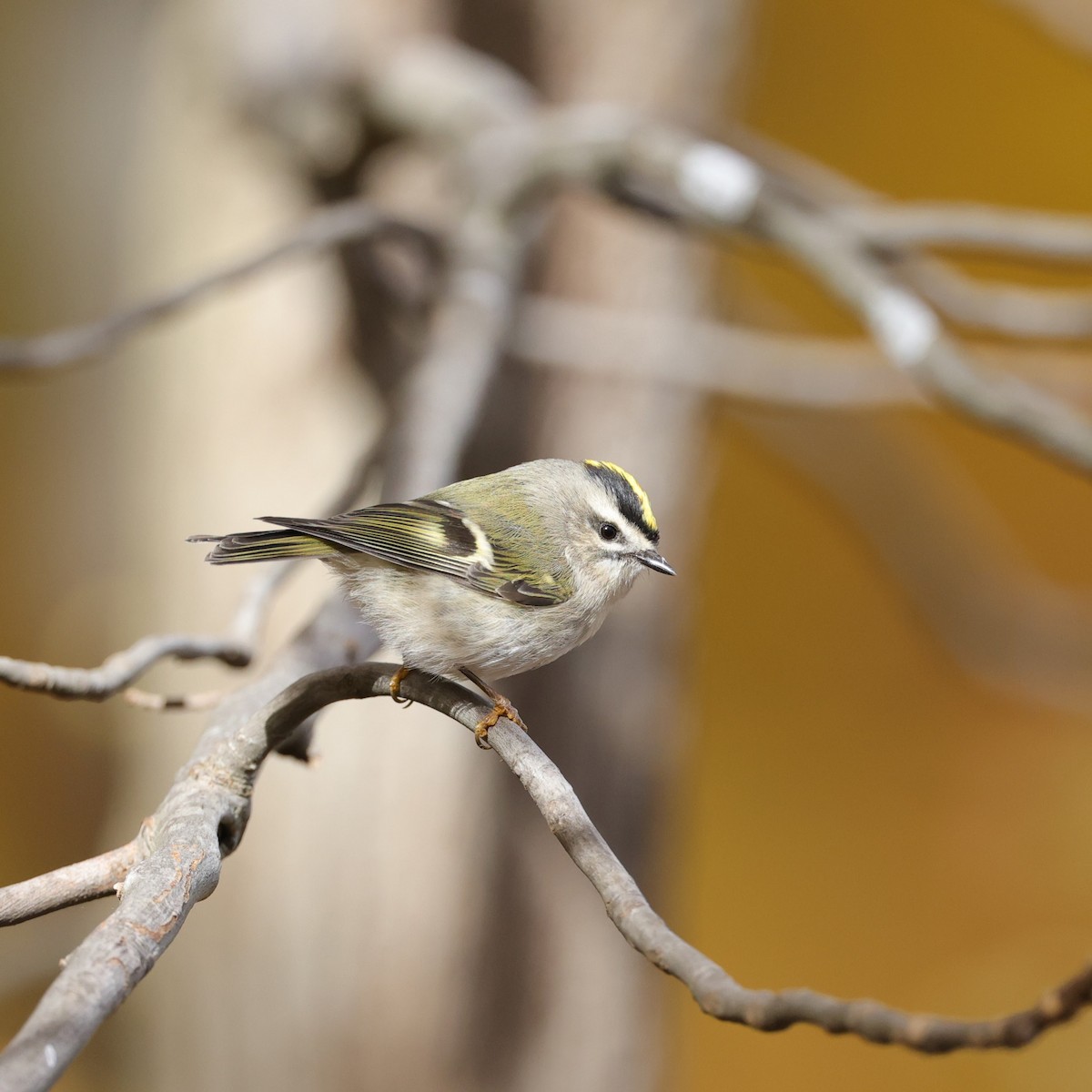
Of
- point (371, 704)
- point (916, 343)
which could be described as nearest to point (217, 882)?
point (916, 343)

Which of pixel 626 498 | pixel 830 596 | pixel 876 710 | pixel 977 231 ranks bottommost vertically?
pixel 876 710

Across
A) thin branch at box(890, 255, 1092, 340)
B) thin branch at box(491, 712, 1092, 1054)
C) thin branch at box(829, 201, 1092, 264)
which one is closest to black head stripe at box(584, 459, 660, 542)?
thin branch at box(491, 712, 1092, 1054)

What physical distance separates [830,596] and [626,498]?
3.18m

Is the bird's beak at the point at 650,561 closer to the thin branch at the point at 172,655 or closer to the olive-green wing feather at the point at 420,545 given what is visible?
the olive-green wing feather at the point at 420,545

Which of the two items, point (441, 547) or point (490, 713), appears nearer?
point (490, 713)

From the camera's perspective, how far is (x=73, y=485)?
380 centimetres

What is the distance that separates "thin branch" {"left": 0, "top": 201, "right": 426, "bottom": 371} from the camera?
120 cm

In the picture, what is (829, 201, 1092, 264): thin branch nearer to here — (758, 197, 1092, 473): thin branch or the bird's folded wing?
(758, 197, 1092, 473): thin branch

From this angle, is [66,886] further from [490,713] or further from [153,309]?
[153,309]

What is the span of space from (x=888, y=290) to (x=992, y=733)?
302 centimetres

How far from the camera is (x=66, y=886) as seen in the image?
578 millimetres

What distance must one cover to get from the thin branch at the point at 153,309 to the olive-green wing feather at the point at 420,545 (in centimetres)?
44

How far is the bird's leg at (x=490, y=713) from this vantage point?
2.23 feet

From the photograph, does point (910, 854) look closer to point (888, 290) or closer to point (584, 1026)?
point (584, 1026)
